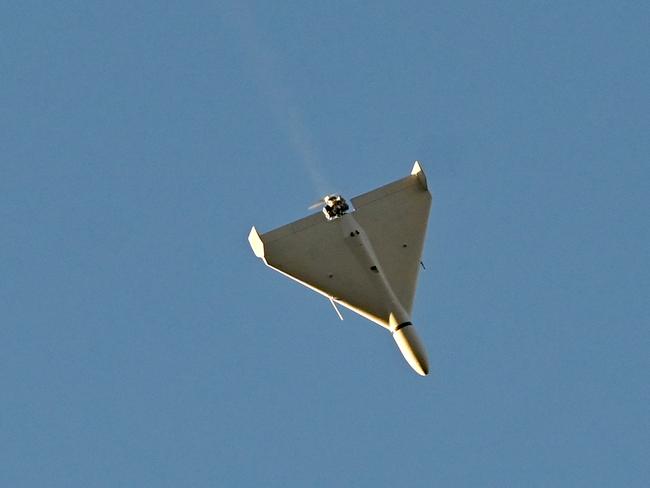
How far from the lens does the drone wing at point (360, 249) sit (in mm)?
92688

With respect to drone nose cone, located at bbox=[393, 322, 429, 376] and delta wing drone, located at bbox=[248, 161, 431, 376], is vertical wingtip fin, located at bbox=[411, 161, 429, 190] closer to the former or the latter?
delta wing drone, located at bbox=[248, 161, 431, 376]

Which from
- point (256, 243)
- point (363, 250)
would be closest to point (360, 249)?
point (363, 250)

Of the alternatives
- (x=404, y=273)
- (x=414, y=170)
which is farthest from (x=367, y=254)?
(x=414, y=170)

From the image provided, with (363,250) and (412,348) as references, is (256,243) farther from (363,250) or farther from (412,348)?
(412,348)

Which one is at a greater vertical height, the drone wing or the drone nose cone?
the drone wing

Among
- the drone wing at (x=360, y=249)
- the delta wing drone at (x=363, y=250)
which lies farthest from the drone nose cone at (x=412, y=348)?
the drone wing at (x=360, y=249)

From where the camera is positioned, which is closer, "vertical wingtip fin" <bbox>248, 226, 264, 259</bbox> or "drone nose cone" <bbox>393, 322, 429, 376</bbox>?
"drone nose cone" <bbox>393, 322, 429, 376</bbox>

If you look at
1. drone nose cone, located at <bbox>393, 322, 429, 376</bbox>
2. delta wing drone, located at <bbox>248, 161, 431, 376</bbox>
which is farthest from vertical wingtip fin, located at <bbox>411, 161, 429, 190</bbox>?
drone nose cone, located at <bbox>393, 322, 429, 376</bbox>

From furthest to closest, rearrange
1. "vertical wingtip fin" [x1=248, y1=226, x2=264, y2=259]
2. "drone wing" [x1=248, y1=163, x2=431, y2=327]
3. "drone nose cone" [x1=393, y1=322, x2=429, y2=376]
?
"vertical wingtip fin" [x1=248, y1=226, x2=264, y2=259] → "drone wing" [x1=248, y1=163, x2=431, y2=327] → "drone nose cone" [x1=393, y1=322, x2=429, y2=376]

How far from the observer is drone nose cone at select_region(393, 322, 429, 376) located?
87062 mm

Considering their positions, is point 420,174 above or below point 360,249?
above

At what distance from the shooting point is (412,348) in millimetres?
87625

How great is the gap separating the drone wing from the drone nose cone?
2175 millimetres

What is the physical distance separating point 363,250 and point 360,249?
0.25 m
